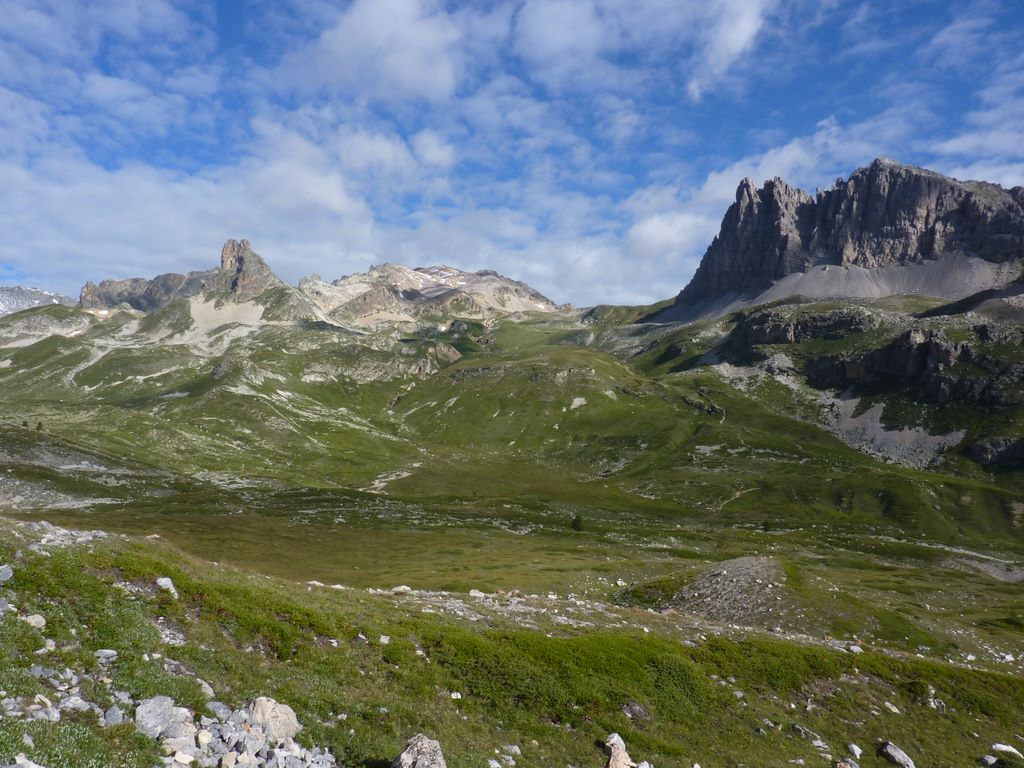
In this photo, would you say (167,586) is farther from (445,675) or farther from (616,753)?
(616,753)

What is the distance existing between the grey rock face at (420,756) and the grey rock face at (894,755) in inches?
785

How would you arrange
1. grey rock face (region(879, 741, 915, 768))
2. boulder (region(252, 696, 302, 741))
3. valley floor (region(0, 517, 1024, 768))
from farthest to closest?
grey rock face (region(879, 741, 915, 768)) < valley floor (region(0, 517, 1024, 768)) < boulder (region(252, 696, 302, 741))

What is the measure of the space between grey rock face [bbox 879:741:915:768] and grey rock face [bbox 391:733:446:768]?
19930 mm

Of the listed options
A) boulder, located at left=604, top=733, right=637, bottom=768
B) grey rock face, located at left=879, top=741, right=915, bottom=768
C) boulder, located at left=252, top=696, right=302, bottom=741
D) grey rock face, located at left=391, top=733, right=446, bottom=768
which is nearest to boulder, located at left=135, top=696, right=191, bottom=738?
boulder, located at left=252, top=696, right=302, bottom=741

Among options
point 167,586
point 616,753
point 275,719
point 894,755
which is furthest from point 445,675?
point 894,755

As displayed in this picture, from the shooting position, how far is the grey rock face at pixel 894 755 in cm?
2234

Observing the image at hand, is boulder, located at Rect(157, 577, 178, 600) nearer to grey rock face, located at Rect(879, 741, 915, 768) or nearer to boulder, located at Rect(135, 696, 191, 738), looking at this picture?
boulder, located at Rect(135, 696, 191, 738)

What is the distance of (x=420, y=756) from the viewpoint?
14039 millimetres

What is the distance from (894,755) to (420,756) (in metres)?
20.6

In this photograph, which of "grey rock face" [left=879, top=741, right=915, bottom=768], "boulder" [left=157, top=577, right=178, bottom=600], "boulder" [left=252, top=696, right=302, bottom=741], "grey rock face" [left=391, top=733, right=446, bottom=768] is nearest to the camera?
"grey rock face" [left=391, top=733, right=446, bottom=768]

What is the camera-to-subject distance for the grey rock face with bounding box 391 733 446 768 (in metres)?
13.9

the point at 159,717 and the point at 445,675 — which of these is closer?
the point at 159,717

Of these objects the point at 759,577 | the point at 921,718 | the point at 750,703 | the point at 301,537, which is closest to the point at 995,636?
the point at 759,577

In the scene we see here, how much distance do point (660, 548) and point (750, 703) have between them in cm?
10287
